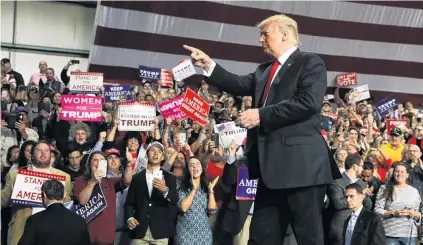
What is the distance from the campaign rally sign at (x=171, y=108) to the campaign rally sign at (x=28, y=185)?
12.9 ft

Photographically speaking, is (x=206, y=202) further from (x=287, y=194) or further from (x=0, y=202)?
(x=287, y=194)

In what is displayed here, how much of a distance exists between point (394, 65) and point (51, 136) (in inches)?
396

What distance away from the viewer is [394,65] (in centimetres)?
2053

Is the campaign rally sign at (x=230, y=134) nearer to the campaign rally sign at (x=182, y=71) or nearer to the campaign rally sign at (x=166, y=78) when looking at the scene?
the campaign rally sign at (x=182, y=71)

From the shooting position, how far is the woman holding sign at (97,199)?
29.9 feet

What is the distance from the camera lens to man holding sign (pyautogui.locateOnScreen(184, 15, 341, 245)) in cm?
471

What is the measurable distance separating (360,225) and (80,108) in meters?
4.57

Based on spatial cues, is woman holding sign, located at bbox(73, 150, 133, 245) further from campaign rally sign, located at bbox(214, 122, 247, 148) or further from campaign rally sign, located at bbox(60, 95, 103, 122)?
campaign rally sign, located at bbox(60, 95, 103, 122)

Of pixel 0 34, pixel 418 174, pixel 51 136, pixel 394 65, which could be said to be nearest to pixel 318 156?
pixel 418 174

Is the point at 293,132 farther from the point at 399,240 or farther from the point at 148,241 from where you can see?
the point at 399,240

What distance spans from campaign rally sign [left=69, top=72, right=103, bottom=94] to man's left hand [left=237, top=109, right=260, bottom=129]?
9642 mm

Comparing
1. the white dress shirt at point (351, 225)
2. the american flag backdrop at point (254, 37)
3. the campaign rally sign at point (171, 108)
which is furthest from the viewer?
the american flag backdrop at point (254, 37)

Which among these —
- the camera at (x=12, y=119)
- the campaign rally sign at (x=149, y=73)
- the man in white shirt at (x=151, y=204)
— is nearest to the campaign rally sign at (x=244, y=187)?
the man in white shirt at (x=151, y=204)

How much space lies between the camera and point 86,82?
1423cm
